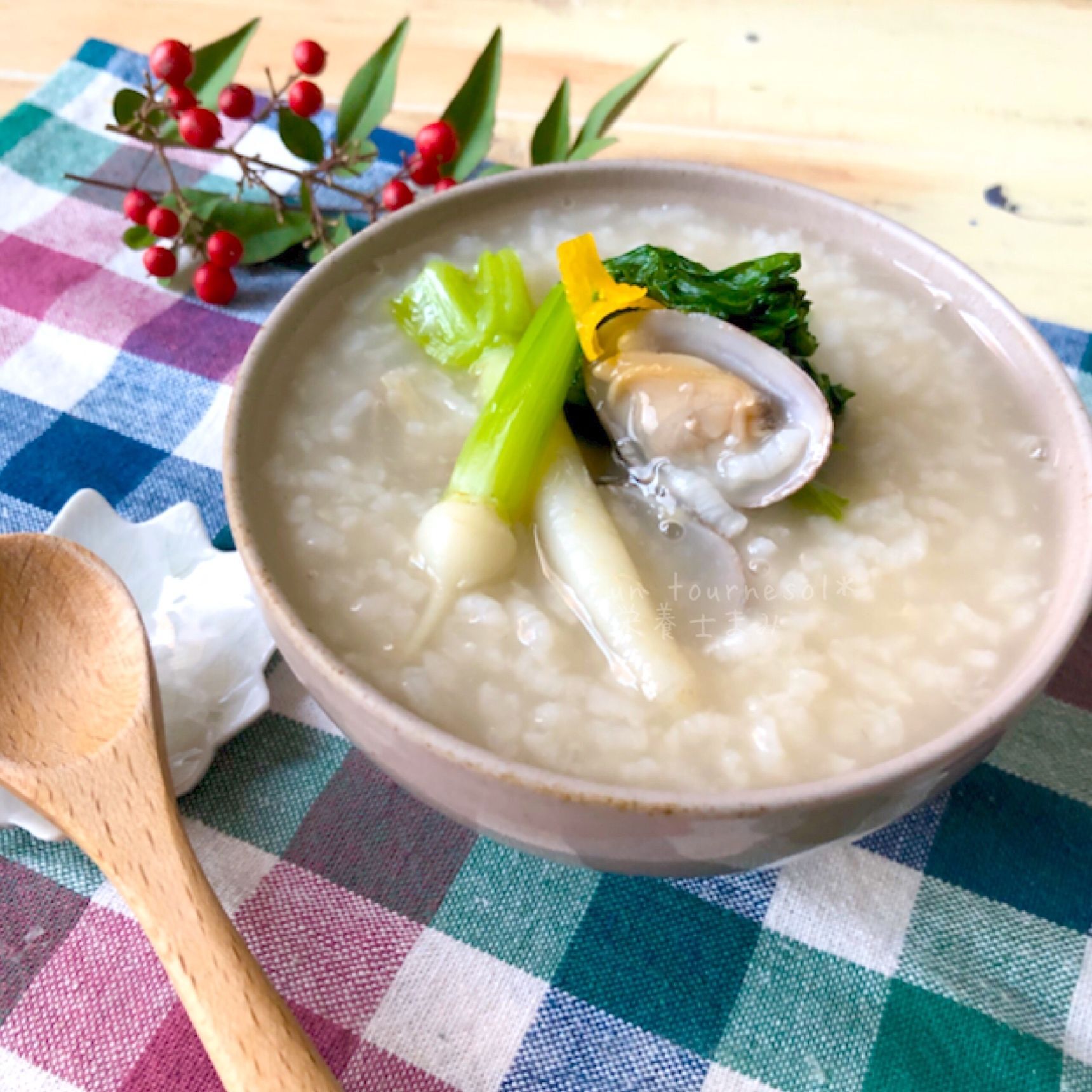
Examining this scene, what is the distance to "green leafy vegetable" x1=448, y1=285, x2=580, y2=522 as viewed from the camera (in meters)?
1.04

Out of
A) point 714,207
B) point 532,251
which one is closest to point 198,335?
point 532,251

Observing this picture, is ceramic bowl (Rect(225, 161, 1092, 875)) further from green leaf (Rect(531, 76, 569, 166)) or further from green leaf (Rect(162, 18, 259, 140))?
green leaf (Rect(162, 18, 259, 140))

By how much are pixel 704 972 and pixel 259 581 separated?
0.53m

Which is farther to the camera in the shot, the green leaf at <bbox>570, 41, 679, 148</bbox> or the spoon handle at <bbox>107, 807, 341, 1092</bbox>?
the green leaf at <bbox>570, 41, 679, 148</bbox>

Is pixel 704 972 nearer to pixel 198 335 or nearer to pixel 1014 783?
pixel 1014 783

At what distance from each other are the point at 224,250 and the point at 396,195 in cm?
26

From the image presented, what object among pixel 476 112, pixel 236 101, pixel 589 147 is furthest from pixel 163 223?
pixel 589 147

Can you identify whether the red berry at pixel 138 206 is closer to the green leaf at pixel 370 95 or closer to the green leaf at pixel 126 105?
the green leaf at pixel 126 105

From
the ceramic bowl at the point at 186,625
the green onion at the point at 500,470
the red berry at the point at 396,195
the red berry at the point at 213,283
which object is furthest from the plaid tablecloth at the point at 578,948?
the red berry at the point at 396,195

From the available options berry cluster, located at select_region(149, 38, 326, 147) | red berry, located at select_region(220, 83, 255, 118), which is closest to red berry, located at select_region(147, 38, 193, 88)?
berry cluster, located at select_region(149, 38, 326, 147)

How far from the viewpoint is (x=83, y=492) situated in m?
1.32

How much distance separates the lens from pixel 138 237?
1.66m

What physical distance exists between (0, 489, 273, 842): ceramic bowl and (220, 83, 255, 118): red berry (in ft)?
2.29

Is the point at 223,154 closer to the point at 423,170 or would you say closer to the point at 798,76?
the point at 423,170
